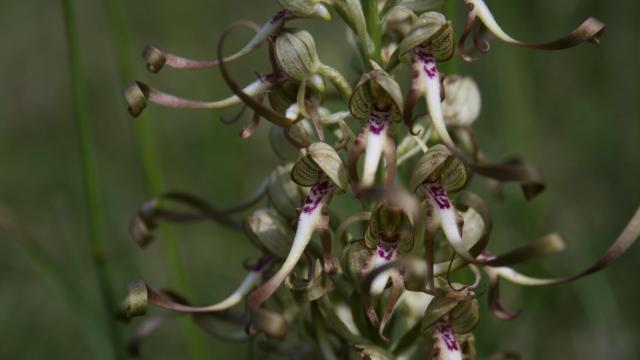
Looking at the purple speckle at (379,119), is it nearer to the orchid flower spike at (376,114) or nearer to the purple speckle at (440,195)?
the orchid flower spike at (376,114)

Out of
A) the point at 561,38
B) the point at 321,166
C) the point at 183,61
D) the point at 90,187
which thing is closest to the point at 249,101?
the point at 321,166

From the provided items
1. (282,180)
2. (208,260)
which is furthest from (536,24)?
(282,180)

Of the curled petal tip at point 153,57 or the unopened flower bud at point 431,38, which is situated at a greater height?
the unopened flower bud at point 431,38

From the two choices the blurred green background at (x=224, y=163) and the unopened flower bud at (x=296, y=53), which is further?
the blurred green background at (x=224, y=163)

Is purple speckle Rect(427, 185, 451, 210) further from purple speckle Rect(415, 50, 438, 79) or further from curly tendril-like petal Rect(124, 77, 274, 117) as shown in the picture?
curly tendril-like petal Rect(124, 77, 274, 117)

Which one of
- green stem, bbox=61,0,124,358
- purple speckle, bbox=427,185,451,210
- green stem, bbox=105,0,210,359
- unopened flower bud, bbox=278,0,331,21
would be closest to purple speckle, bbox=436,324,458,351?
purple speckle, bbox=427,185,451,210

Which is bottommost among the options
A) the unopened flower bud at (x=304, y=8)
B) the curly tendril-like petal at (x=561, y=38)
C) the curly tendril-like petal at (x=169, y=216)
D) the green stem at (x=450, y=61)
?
the curly tendril-like petal at (x=169, y=216)

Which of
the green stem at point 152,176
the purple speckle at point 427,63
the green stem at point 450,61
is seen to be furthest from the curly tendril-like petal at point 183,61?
the green stem at point 152,176
